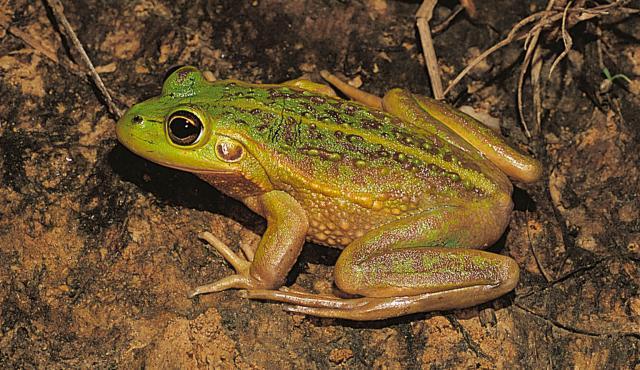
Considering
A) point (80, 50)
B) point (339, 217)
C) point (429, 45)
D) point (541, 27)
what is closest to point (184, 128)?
point (339, 217)

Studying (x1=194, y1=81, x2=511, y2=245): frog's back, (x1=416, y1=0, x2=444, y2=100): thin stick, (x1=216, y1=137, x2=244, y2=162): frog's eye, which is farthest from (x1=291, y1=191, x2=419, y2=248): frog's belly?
(x1=416, y1=0, x2=444, y2=100): thin stick

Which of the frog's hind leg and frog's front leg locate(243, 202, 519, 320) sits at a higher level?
the frog's hind leg

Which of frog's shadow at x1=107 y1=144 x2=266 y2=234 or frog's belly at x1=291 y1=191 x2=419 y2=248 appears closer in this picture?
frog's belly at x1=291 y1=191 x2=419 y2=248

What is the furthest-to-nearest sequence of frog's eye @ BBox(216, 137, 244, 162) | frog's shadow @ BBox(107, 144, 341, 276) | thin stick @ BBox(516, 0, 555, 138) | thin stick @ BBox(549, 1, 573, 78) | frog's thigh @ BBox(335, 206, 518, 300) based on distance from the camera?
1. thin stick @ BBox(516, 0, 555, 138)
2. thin stick @ BBox(549, 1, 573, 78)
3. frog's shadow @ BBox(107, 144, 341, 276)
4. frog's eye @ BBox(216, 137, 244, 162)
5. frog's thigh @ BBox(335, 206, 518, 300)

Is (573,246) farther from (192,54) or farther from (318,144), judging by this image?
(192,54)

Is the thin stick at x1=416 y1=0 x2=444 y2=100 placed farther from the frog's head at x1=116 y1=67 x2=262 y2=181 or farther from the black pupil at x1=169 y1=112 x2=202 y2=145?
the black pupil at x1=169 y1=112 x2=202 y2=145

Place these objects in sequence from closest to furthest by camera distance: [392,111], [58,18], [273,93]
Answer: [273,93] → [392,111] → [58,18]

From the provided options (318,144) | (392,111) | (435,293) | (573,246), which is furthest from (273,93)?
(573,246)

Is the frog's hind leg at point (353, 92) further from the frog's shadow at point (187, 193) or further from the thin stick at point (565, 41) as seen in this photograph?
the thin stick at point (565, 41)
